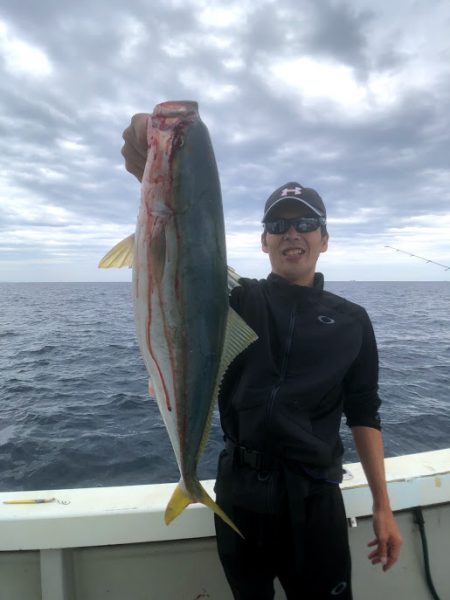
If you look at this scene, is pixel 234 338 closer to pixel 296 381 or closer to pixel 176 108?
pixel 296 381

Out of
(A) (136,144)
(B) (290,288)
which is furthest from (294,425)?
(A) (136,144)

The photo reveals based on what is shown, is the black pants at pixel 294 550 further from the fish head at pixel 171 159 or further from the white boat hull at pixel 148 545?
the fish head at pixel 171 159

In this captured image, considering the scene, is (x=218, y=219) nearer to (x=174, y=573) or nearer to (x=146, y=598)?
(x=174, y=573)

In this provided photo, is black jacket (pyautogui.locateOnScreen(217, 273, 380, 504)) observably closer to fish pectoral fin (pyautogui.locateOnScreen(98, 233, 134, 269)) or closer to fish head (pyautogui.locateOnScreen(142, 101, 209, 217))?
fish pectoral fin (pyautogui.locateOnScreen(98, 233, 134, 269))

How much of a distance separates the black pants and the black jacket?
0.20 metres

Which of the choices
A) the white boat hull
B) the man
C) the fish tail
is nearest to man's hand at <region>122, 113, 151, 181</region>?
the man

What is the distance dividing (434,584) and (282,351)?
2.63m

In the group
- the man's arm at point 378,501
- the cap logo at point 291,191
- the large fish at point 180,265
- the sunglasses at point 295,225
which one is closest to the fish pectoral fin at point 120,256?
the large fish at point 180,265

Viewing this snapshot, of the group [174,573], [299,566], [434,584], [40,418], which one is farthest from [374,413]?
[40,418]

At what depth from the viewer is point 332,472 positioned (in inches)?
106

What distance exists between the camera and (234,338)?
2.19 meters

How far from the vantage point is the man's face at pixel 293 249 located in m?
2.88

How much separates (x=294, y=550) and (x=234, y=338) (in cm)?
145

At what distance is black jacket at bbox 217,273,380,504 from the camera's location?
258cm
